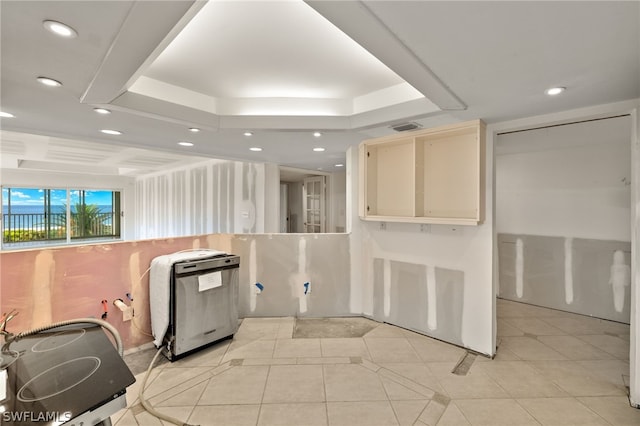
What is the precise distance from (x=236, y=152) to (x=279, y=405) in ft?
10.2

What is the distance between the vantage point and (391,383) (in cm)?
219

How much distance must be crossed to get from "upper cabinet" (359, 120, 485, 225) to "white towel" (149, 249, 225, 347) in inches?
84.3

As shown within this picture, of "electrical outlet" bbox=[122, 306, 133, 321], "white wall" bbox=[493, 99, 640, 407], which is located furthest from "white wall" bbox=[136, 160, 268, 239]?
"white wall" bbox=[493, 99, 640, 407]

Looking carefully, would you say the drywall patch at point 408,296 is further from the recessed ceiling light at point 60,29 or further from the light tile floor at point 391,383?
the recessed ceiling light at point 60,29

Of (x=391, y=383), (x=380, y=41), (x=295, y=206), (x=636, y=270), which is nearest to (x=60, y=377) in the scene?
(x=380, y=41)

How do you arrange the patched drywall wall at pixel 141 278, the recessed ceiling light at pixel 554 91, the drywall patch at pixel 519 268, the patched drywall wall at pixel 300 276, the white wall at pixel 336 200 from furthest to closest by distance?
1. the white wall at pixel 336 200
2. the drywall patch at pixel 519 268
3. the patched drywall wall at pixel 300 276
4. the patched drywall wall at pixel 141 278
5. the recessed ceiling light at pixel 554 91

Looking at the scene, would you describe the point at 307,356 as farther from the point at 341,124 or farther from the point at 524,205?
the point at 524,205

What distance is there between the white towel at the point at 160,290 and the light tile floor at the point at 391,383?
1.20 ft

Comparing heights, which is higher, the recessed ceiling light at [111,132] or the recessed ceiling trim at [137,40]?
the recessed ceiling light at [111,132]

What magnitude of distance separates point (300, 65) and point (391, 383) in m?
2.63

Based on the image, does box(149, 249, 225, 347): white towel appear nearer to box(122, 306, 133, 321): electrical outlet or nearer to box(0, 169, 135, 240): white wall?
box(122, 306, 133, 321): electrical outlet

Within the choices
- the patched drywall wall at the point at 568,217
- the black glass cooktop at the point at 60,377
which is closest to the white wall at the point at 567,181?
the patched drywall wall at the point at 568,217

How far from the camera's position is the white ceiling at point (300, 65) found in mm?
1106

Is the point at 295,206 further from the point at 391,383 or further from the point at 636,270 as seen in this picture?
the point at 636,270
